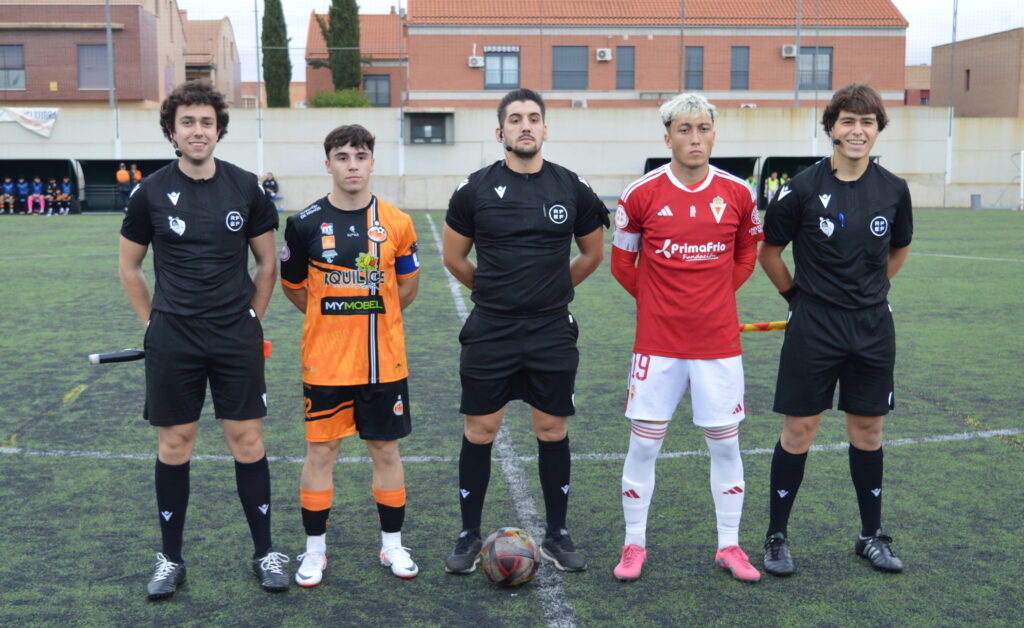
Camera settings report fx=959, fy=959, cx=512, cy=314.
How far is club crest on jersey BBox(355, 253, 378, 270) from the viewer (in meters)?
4.46

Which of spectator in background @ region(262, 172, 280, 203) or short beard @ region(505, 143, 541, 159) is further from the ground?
short beard @ region(505, 143, 541, 159)

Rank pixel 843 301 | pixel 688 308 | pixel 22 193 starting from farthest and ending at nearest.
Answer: pixel 22 193
pixel 843 301
pixel 688 308

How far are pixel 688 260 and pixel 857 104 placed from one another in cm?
107

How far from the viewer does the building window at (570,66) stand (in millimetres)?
42844

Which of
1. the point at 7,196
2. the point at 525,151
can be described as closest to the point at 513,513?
the point at 525,151

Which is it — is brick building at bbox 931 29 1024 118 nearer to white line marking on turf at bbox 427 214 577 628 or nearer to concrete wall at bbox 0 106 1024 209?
concrete wall at bbox 0 106 1024 209

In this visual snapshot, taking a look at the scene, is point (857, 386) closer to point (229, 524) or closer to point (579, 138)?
point (229, 524)

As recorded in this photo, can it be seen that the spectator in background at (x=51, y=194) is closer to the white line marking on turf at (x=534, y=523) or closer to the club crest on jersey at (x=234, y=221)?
the white line marking on turf at (x=534, y=523)

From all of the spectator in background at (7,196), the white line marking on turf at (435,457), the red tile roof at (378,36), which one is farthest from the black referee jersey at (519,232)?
the red tile roof at (378,36)

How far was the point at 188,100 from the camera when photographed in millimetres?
4270

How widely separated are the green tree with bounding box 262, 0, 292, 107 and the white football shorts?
37.4 metres

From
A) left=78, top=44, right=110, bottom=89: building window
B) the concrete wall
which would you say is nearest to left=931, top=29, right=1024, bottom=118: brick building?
the concrete wall

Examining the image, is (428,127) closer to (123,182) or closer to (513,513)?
(123,182)

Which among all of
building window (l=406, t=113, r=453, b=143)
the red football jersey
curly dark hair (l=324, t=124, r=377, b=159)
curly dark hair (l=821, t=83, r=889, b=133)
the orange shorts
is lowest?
the orange shorts
